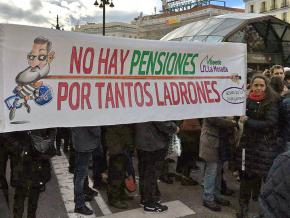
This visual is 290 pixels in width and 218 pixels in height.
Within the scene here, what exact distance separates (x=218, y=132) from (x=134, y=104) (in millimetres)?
1200

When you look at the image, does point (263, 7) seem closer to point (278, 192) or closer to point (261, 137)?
point (261, 137)

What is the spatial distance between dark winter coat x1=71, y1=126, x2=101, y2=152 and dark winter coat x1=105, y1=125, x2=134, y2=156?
0.28 m

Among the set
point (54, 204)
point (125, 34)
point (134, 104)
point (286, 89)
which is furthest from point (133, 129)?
point (125, 34)

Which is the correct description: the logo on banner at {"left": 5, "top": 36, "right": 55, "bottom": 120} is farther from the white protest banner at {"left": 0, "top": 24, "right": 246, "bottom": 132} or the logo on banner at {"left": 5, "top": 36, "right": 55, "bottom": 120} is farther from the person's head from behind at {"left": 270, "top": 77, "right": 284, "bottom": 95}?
the person's head from behind at {"left": 270, "top": 77, "right": 284, "bottom": 95}

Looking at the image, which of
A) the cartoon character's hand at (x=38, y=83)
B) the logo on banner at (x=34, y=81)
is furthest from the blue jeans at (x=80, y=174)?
the cartoon character's hand at (x=38, y=83)

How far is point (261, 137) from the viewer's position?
449 centimetres

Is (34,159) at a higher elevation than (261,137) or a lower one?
lower

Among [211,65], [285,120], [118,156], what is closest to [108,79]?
[118,156]

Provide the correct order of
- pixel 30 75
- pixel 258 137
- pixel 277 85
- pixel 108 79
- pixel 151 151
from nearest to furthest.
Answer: pixel 30 75 < pixel 108 79 < pixel 258 137 < pixel 151 151 < pixel 277 85

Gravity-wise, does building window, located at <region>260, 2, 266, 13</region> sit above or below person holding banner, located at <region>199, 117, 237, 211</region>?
above

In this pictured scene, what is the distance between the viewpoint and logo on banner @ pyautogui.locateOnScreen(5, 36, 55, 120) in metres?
3.78

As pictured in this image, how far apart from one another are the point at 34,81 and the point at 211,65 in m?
2.26

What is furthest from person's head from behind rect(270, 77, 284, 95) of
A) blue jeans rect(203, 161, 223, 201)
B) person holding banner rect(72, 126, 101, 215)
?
person holding banner rect(72, 126, 101, 215)

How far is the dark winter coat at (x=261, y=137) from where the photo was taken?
175 inches
